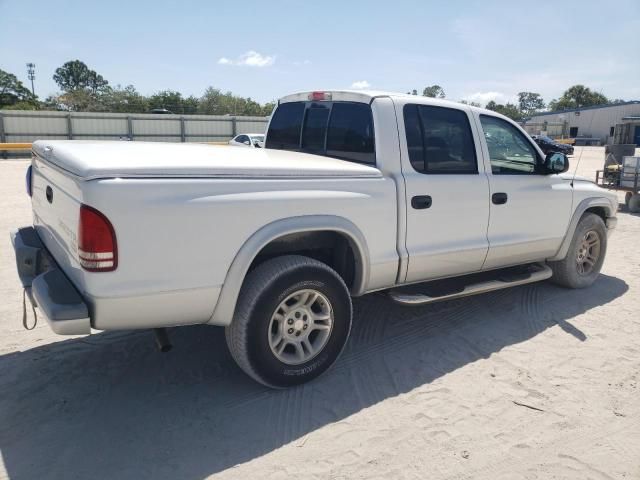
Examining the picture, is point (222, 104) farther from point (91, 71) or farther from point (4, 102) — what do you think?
point (91, 71)

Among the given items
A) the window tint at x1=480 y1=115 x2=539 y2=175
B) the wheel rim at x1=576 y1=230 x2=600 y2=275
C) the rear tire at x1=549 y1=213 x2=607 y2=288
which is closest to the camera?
the window tint at x1=480 y1=115 x2=539 y2=175

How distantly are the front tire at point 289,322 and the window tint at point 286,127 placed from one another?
169cm

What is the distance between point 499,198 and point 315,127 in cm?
167

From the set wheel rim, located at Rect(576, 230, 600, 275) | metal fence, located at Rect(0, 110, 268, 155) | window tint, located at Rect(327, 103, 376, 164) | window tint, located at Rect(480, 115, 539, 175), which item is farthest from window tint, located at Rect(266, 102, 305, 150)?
metal fence, located at Rect(0, 110, 268, 155)

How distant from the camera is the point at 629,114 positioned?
5956cm

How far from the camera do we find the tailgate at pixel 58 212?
265 centimetres

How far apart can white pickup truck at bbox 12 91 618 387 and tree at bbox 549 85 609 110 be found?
111987 mm

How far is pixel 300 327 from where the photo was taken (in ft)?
10.9

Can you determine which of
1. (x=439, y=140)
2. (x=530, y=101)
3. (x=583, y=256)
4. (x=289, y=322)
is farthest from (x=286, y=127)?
(x=530, y=101)

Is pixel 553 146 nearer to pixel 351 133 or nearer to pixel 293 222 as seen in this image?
pixel 351 133

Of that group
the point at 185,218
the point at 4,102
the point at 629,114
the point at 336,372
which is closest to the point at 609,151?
the point at 336,372

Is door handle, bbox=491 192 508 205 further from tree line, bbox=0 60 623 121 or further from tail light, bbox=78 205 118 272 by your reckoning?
tree line, bbox=0 60 623 121

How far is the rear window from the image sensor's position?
3.78 m

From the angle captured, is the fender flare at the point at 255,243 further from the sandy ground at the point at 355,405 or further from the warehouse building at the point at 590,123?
the warehouse building at the point at 590,123
